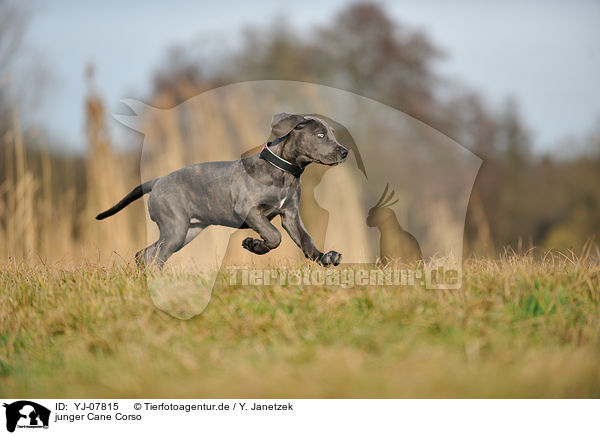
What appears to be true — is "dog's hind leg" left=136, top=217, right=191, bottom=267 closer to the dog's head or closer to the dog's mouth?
the dog's head

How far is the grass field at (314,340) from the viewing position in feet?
8.75

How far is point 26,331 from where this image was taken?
11.4 feet

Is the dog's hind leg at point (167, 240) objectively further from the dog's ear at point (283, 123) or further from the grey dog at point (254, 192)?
the dog's ear at point (283, 123)

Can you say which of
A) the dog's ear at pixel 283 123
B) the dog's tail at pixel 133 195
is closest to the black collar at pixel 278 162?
the dog's ear at pixel 283 123

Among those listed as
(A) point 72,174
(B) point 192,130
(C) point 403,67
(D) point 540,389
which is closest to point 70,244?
(B) point 192,130

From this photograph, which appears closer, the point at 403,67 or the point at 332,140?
the point at 332,140

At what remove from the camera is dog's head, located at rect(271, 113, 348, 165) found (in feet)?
12.5

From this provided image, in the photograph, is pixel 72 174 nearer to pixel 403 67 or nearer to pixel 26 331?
pixel 26 331

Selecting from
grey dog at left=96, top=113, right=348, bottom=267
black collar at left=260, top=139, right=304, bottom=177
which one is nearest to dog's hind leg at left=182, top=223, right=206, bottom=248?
grey dog at left=96, top=113, right=348, bottom=267

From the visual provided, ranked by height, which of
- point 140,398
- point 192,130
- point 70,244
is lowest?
point 140,398

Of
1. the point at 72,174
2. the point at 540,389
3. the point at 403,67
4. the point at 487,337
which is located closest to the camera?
the point at 540,389

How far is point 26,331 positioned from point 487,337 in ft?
9.41

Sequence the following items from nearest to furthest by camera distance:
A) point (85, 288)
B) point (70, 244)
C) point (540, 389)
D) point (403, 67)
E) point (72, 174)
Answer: point (540, 389)
point (85, 288)
point (70, 244)
point (72, 174)
point (403, 67)
